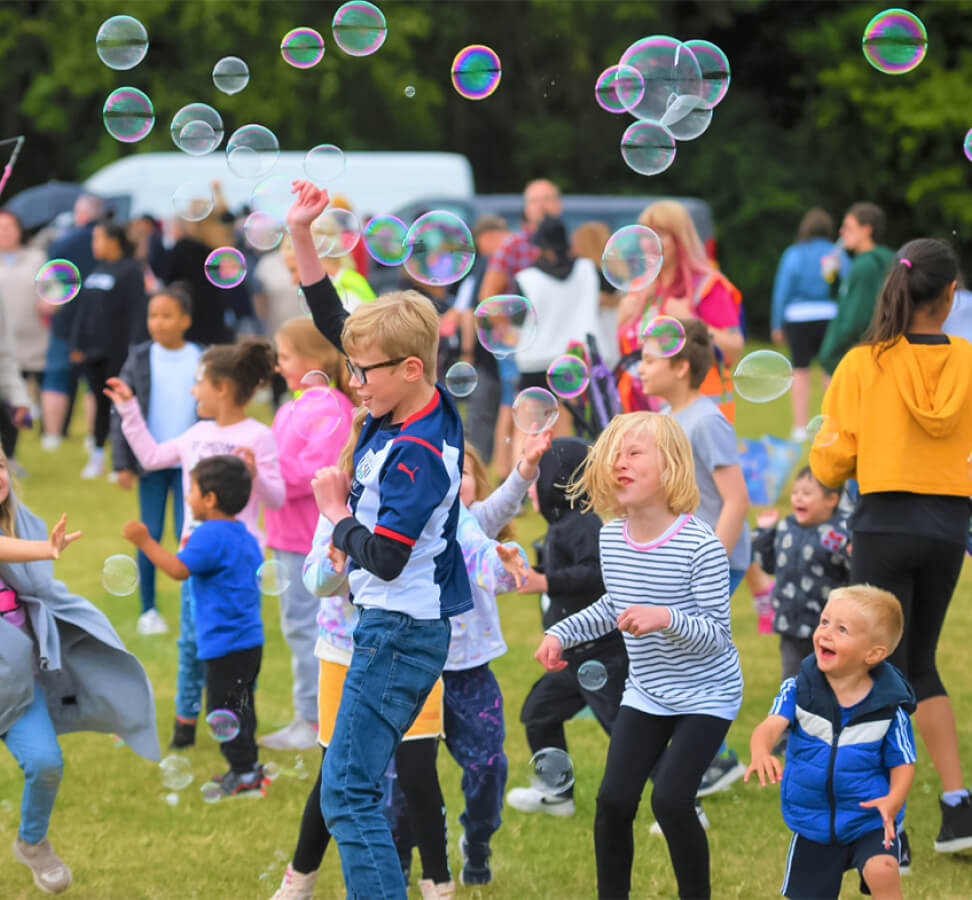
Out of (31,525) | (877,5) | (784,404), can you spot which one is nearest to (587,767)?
(31,525)

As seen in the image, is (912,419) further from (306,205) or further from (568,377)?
(306,205)

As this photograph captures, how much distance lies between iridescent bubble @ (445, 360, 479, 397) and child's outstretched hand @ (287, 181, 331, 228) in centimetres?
93

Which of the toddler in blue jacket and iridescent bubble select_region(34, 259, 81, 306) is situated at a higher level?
iridescent bubble select_region(34, 259, 81, 306)

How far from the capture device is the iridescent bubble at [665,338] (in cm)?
449

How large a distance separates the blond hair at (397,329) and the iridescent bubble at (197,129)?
2089mm

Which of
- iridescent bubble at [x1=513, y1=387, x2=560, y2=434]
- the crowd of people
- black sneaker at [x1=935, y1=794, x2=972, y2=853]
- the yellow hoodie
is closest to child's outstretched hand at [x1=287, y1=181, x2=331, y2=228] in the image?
the crowd of people

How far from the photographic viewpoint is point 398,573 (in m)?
3.11

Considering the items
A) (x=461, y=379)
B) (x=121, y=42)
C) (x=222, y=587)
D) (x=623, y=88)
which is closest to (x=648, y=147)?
(x=623, y=88)

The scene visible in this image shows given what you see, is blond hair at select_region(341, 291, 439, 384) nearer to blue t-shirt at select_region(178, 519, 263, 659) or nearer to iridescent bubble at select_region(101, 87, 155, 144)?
blue t-shirt at select_region(178, 519, 263, 659)

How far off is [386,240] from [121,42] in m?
1.41

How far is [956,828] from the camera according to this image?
13.6 ft

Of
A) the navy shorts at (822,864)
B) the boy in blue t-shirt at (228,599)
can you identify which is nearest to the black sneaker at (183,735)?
the boy in blue t-shirt at (228,599)

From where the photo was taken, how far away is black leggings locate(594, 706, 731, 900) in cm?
339

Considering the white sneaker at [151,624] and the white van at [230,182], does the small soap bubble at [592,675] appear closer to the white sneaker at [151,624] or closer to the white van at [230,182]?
the white sneaker at [151,624]
